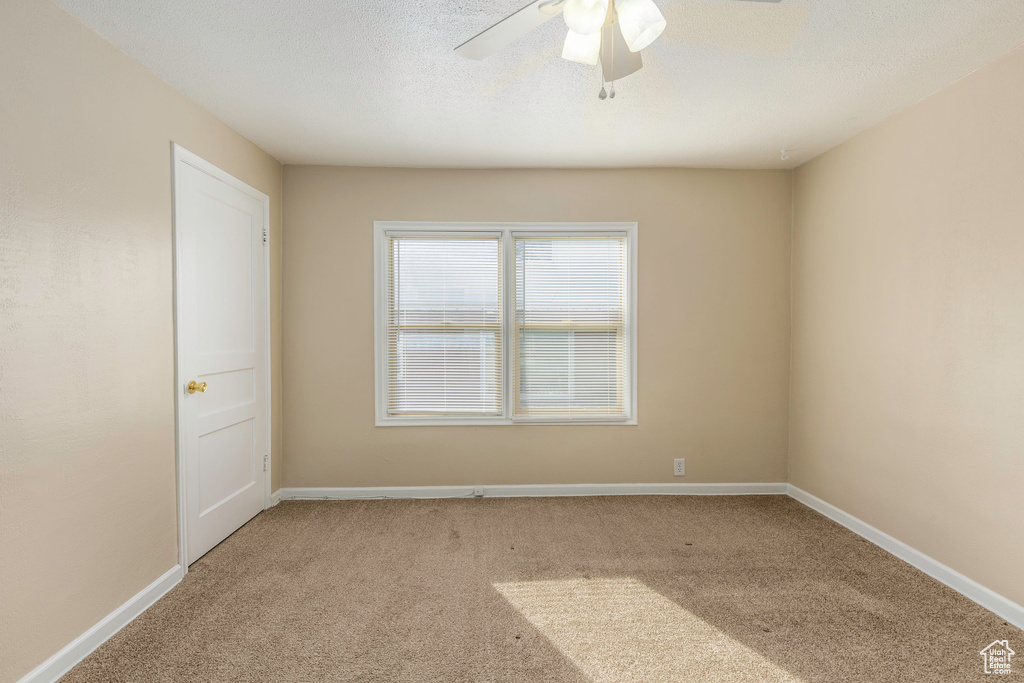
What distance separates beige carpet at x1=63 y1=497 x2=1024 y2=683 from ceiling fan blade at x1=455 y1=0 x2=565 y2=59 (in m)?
2.19

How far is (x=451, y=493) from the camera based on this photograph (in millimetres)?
3812

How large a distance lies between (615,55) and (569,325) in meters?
2.23

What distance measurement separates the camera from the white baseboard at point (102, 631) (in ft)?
5.89

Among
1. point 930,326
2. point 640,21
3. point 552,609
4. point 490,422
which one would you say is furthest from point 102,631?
point 930,326

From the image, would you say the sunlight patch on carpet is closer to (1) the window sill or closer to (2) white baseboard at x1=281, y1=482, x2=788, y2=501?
(2) white baseboard at x1=281, y1=482, x2=788, y2=501

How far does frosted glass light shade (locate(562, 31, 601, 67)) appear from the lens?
1.64 metres

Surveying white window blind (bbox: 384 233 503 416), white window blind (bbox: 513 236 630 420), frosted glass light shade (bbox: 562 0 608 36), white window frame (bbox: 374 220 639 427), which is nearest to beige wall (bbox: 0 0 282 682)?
white window frame (bbox: 374 220 639 427)

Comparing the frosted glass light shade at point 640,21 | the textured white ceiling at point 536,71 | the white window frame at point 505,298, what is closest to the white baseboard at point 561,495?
the white window frame at point 505,298

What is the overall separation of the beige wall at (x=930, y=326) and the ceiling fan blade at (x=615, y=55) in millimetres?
1760

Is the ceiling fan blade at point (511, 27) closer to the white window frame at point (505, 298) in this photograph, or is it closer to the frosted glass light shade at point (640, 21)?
the frosted glass light shade at point (640, 21)

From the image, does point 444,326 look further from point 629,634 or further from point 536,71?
point 629,634

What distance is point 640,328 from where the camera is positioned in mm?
3842

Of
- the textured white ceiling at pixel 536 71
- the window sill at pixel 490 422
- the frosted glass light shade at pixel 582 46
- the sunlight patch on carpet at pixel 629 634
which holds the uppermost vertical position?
the textured white ceiling at pixel 536 71

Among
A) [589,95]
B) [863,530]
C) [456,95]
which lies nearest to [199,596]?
[456,95]
